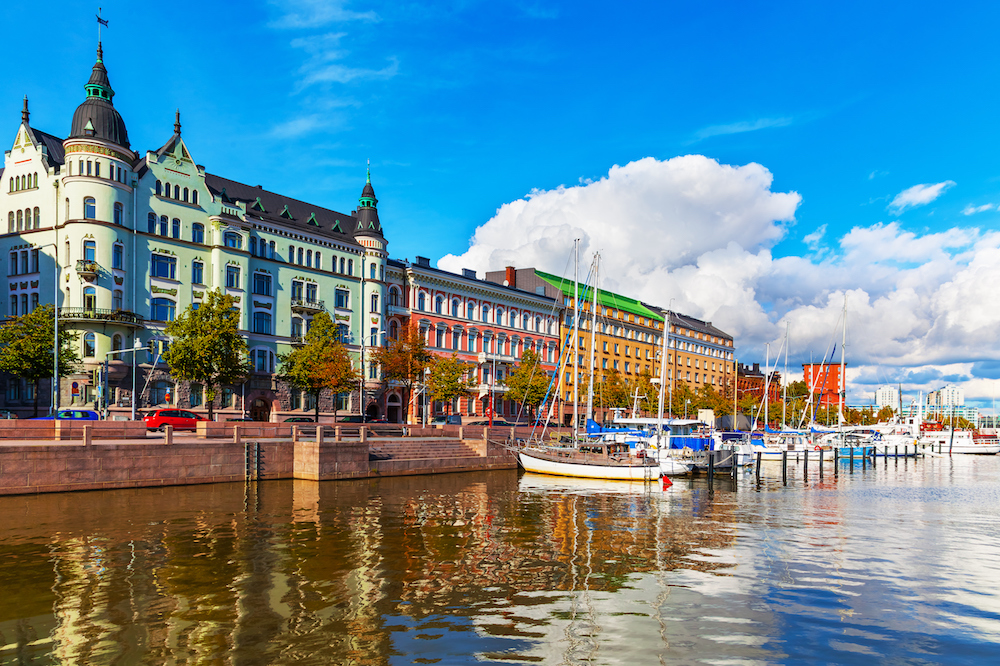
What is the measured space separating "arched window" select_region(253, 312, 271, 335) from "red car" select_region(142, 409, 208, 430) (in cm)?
2204

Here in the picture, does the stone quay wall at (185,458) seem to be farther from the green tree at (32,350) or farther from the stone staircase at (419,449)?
the green tree at (32,350)

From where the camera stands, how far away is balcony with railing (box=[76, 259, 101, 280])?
5956 centimetres

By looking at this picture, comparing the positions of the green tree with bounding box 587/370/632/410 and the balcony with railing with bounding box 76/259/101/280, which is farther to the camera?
the green tree with bounding box 587/370/632/410

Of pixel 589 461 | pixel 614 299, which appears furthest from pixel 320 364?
pixel 614 299

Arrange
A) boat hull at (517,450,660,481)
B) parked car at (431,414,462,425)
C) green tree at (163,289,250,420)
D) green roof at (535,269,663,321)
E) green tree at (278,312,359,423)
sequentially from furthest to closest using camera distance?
green roof at (535,269,663,321) < parked car at (431,414,462,425) < green tree at (278,312,359,423) < green tree at (163,289,250,420) < boat hull at (517,450,660,481)

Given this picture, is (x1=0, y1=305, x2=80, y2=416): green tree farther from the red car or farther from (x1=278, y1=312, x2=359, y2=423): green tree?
(x1=278, y1=312, x2=359, y2=423): green tree

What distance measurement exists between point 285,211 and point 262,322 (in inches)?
471

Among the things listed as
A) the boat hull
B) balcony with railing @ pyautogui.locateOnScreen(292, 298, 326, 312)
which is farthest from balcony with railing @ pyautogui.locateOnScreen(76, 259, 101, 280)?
the boat hull

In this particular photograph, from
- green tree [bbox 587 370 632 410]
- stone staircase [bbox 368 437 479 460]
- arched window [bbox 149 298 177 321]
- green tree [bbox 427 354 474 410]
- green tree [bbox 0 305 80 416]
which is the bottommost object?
stone staircase [bbox 368 437 479 460]

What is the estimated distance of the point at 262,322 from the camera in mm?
72500

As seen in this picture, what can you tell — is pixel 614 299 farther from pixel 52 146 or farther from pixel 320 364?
pixel 52 146

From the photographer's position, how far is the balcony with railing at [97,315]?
194ft

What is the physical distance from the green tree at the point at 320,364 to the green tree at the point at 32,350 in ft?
Result: 57.6

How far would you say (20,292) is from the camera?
64312 mm
